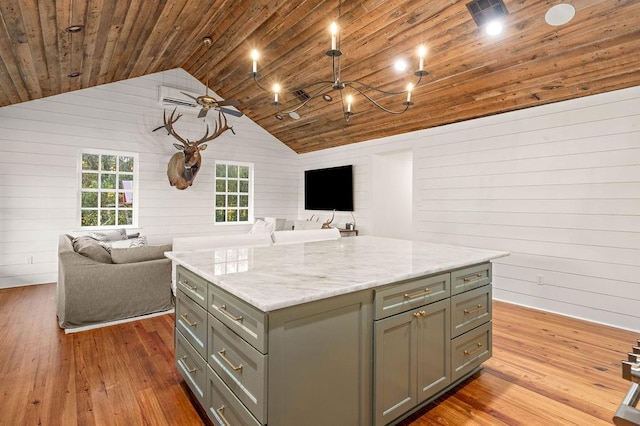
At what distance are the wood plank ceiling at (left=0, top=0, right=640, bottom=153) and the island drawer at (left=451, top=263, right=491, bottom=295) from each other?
7.88 ft

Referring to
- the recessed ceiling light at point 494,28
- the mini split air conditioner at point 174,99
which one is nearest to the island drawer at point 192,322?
the recessed ceiling light at point 494,28

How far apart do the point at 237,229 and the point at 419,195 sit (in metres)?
4.00

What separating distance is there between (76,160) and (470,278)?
6.18m

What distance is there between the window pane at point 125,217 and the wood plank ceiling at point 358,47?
2.14 metres

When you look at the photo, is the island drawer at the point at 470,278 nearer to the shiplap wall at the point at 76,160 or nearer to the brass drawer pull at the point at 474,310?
the brass drawer pull at the point at 474,310

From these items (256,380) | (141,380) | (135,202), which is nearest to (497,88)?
(256,380)

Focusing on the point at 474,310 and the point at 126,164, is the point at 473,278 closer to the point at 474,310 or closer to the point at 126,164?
the point at 474,310

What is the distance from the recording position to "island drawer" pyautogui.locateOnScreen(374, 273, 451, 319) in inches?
66.9

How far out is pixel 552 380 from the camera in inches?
95.7

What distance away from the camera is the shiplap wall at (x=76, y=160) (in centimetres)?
499

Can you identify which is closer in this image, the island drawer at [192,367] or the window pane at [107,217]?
the island drawer at [192,367]

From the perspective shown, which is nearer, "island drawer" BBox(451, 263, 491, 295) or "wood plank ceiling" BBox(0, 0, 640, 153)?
"island drawer" BBox(451, 263, 491, 295)

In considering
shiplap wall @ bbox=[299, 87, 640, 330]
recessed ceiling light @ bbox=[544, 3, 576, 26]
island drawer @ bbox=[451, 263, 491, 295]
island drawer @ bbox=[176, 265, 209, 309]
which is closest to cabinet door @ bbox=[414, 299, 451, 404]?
island drawer @ bbox=[451, 263, 491, 295]

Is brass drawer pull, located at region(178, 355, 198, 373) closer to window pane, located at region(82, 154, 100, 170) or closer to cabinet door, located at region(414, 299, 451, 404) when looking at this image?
cabinet door, located at region(414, 299, 451, 404)
